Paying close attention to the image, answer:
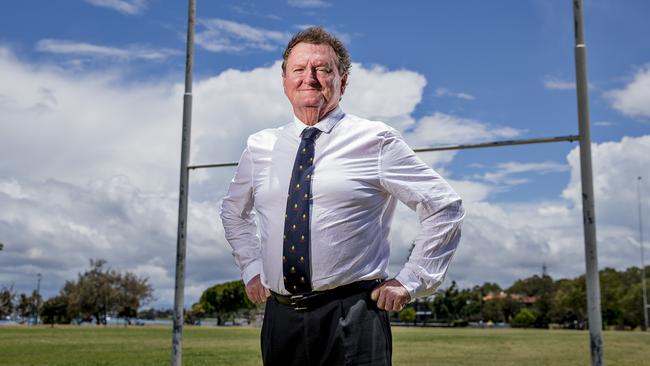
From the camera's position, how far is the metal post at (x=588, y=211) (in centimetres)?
507

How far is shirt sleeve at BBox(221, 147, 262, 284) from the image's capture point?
2143 millimetres

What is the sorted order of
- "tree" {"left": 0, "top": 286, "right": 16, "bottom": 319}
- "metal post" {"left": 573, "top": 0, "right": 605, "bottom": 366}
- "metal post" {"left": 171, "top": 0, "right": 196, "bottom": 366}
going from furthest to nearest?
"tree" {"left": 0, "top": 286, "right": 16, "bottom": 319} → "metal post" {"left": 171, "top": 0, "right": 196, "bottom": 366} → "metal post" {"left": 573, "top": 0, "right": 605, "bottom": 366}

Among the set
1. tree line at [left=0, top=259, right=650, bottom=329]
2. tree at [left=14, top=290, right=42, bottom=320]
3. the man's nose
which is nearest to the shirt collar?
the man's nose

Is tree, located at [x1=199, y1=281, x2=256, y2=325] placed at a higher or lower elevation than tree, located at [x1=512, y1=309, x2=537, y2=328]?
higher

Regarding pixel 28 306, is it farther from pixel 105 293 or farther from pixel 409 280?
pixel 409 280

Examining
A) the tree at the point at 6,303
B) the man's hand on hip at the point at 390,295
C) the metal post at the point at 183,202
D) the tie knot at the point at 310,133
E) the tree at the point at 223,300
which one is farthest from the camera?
the tree at the point at 223,300

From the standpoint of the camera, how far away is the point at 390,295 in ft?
5.90

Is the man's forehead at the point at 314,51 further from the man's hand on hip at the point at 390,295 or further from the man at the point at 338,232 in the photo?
the man's hand on hip at the point at 390,295

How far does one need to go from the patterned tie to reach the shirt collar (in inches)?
4.4

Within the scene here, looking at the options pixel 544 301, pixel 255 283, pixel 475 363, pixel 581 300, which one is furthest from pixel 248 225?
pixel 544 301

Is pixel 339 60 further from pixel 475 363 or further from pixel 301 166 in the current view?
pixel 475 363

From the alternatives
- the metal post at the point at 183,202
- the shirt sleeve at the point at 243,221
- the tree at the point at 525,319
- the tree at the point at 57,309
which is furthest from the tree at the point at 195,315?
the shirt sleeve at the point at 243,221

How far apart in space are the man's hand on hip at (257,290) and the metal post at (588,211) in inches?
142

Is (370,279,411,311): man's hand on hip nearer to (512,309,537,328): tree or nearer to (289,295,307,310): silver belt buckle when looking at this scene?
(289,295,307,310): silver belt buckle
